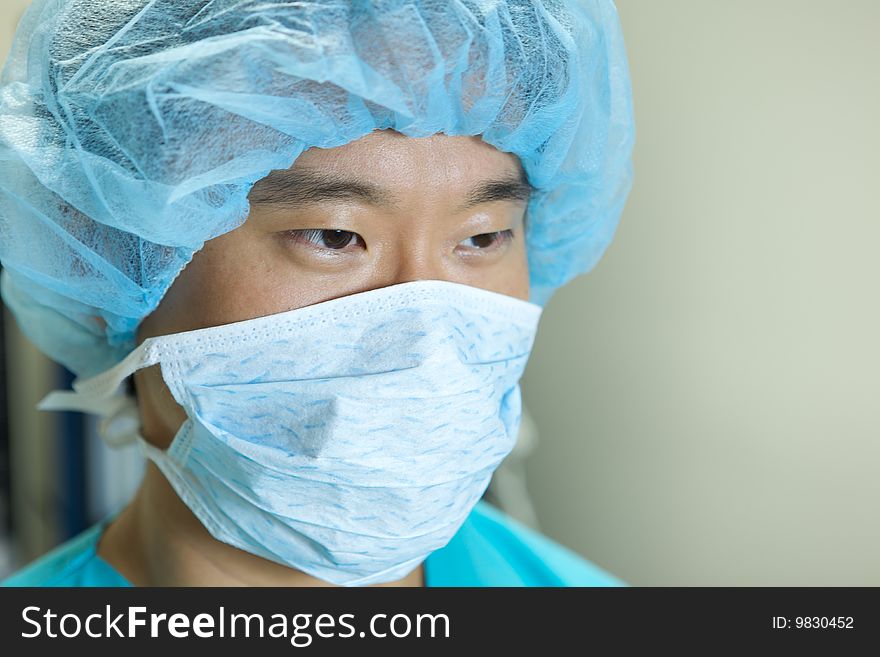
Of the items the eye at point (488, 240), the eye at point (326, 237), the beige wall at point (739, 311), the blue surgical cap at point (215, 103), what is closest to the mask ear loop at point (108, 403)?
the blue surgical cap at point (215, 103)

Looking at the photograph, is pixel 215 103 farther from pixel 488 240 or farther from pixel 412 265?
pixel 488 240

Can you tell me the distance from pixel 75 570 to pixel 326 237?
65 centimetres

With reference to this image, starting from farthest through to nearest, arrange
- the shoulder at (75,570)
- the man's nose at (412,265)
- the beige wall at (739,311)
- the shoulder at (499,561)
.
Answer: the beige wall at (739,311)
the shoulder at (499,561)
the shoulder at (75,570)
the man's nose at (412,265)

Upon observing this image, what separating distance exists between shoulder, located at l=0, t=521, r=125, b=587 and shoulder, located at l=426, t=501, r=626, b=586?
467 millimetres

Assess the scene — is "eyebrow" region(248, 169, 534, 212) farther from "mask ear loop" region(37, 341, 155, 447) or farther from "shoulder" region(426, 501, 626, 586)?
"shoulder" region(426, 501, 626, 586)

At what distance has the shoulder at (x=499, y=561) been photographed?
1355 mm

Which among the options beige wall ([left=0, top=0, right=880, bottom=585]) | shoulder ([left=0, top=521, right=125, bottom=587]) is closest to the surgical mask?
shoulder ([left=0, top=521, right=125, bottom=587])

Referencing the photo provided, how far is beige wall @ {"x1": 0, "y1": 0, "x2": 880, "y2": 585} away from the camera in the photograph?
1498 millimetres

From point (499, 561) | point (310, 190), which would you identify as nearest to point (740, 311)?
point (499, 561)

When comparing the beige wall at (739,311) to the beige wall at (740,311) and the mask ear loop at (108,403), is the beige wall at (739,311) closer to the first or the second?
the beige wall at (740,311)

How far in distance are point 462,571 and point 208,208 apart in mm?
704

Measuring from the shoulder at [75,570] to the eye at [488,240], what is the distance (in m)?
0.66

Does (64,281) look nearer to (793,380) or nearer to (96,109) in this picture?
(96,109)
